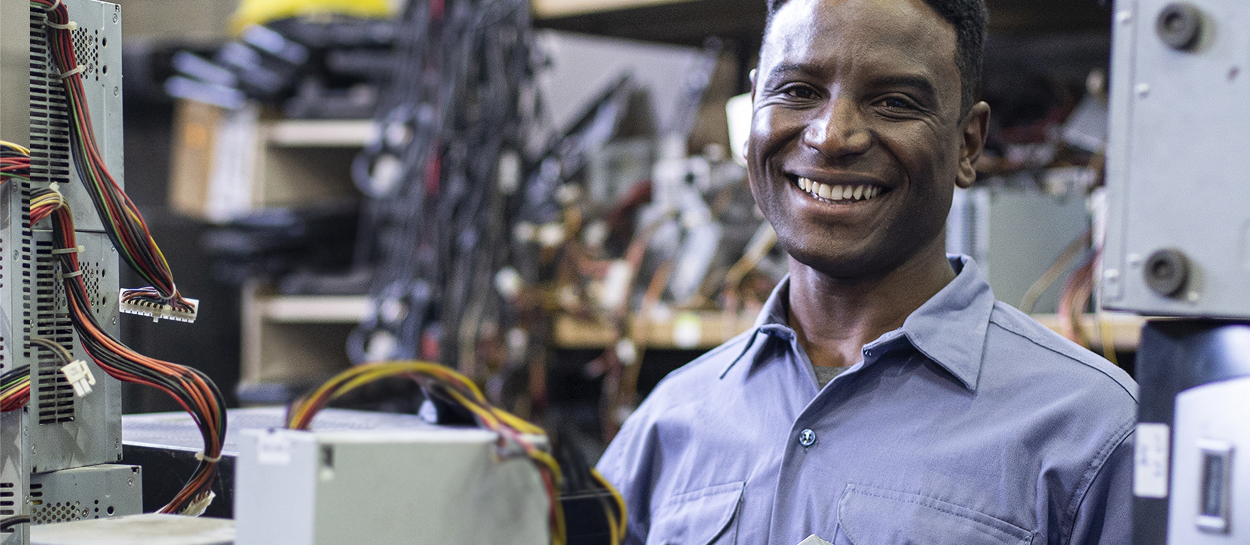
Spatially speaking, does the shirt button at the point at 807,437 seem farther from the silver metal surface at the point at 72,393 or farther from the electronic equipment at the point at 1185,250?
the silver metal surface at the point at 72,393

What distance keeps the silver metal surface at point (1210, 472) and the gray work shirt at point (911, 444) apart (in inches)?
12.1

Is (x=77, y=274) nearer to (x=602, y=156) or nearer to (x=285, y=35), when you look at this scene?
(x=602, y=156)

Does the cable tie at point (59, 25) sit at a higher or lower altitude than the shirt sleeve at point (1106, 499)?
higher

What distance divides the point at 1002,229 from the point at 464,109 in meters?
1.13

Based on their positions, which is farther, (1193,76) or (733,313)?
(733,313)

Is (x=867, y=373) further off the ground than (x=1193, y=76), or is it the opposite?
(x=1193, y=76)

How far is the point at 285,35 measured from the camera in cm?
290

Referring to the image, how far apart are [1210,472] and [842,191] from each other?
51cm

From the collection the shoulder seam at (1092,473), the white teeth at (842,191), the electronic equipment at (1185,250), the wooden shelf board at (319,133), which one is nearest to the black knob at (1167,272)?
the electronic equipment at (1185,250)

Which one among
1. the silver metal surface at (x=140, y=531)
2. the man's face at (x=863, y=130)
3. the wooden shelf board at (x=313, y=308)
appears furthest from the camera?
the wooden shelf board at (x=313, y=308)

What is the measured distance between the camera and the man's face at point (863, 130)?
1048 millimetres

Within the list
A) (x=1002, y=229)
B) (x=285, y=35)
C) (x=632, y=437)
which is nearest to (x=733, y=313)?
(x=1002, y=229)

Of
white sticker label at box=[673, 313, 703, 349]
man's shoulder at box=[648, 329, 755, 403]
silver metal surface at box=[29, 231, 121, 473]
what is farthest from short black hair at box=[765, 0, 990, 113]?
white sticker label at box=[673, 313, 703, 349]

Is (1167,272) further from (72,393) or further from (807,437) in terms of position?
(72,393)
